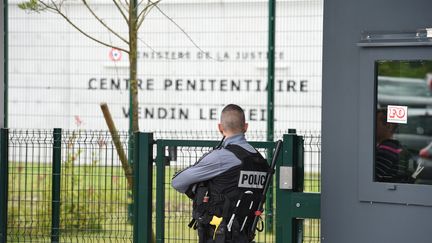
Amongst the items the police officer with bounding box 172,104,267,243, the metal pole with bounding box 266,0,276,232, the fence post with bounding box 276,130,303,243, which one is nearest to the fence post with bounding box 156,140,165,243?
the fence post with bounding box 276,130,303,243

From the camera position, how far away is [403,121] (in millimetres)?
6270

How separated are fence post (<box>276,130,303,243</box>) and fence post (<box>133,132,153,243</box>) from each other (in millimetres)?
1237

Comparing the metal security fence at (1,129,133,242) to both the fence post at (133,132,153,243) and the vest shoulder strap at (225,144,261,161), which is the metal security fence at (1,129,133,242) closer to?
the fence post at (133,132,153,243)

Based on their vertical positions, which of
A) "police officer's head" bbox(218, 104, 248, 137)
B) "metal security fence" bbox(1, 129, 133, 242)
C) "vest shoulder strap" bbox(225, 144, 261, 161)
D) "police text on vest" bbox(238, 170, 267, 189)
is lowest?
"metal security fence" bbox(1, 129, 133, 242)

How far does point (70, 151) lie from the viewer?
10570mm

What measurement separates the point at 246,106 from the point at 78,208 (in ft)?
11.8

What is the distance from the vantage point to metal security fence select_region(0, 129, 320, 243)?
24.3 feet

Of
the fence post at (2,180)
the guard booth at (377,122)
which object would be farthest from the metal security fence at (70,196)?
the guard booth at (377,122)

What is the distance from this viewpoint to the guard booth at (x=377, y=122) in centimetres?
627

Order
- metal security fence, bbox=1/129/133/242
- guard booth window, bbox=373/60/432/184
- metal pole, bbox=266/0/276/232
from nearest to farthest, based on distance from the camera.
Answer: guard booth window, bbox=373/60/432/184, metal security fence, bbox=1/129/133/242, metal pole, bbox=266/0/276/232

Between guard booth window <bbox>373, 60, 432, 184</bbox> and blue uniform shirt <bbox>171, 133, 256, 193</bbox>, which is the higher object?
guard booth window <bbox>373, 60, 432, 184</bbox>

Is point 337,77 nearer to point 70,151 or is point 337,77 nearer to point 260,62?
point 70,151

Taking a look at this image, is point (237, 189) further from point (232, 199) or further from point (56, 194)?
point (56, 194)

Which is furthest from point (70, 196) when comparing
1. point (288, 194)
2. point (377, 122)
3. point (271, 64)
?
point (377, 122)
